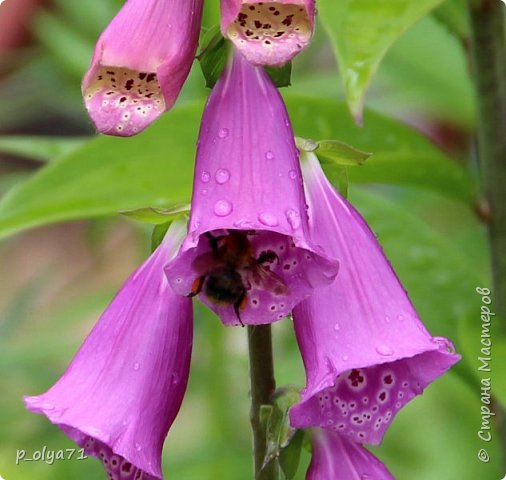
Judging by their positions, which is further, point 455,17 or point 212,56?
point 455,17

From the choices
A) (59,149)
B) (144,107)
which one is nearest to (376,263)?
(144,107)

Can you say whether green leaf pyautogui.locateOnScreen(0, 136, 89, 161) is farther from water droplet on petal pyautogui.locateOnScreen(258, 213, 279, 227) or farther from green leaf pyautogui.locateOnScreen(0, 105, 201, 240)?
water droplet on petal pyautogui.locateOnScreen(258, 213, 279, 227)

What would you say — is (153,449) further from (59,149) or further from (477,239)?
(477,239)

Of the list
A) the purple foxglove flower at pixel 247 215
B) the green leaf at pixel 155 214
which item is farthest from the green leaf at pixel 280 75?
the green leaf at pixel 155 214

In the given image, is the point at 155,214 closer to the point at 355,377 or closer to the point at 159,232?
the point at 159,232

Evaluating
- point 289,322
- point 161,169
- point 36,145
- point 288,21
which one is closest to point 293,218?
point 288,21

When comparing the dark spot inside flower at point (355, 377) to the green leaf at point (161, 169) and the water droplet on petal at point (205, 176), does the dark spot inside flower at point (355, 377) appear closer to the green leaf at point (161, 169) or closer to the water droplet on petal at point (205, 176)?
the water droplet on petal at point (205, 176)
